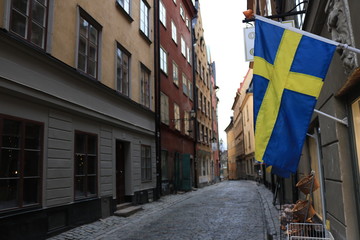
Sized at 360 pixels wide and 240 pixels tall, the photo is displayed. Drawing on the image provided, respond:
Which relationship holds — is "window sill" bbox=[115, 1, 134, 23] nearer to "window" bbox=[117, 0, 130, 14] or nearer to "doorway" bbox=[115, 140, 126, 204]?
"window" bbox=[117, 0, 130, 14]

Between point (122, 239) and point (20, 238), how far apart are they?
7.18 ft

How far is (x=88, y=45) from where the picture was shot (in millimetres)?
10430

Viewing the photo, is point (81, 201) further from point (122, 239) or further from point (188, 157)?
point (188, 157)

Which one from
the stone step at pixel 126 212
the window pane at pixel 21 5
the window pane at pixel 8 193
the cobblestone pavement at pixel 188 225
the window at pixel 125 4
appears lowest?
the cobblestone pavement at pixel 188 225

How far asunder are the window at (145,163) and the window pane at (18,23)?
814 cm

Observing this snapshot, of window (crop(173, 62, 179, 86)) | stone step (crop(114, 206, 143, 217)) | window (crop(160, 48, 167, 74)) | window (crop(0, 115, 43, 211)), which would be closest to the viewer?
window (crop(0, 115, 43, 211))

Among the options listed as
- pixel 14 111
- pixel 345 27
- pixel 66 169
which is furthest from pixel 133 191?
pixel 345 27

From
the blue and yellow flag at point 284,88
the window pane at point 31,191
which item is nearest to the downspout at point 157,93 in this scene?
the window pane at point 31,191

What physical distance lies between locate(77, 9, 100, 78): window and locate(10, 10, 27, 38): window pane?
7.96 feet

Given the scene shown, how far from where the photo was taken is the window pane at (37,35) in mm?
7754

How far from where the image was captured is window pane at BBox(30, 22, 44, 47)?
7.75 meters

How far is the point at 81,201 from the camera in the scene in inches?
364

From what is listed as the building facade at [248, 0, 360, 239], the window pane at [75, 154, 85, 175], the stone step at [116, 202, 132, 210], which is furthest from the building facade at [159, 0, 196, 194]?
the building facade at [248, 0, 360, 239]

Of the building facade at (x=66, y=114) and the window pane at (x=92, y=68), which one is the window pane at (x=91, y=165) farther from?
the window pane at (x=92, y=68)
